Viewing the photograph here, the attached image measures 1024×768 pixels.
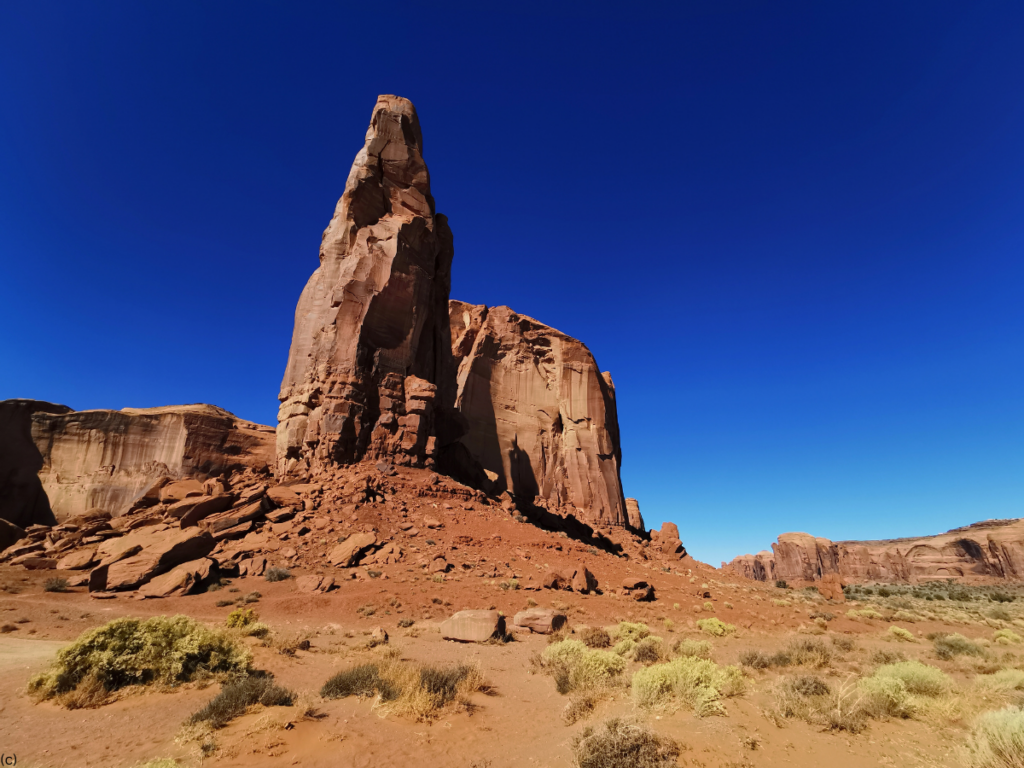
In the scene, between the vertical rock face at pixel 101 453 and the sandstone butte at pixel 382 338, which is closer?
the sandstone butte at pixel 382 338

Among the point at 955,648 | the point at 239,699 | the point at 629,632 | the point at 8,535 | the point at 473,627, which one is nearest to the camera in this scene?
the point at 239,699

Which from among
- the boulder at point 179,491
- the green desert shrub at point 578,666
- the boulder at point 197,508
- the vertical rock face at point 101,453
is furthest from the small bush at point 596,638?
the vertical rock face at point 101,453

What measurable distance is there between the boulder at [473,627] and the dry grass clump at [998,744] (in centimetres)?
991

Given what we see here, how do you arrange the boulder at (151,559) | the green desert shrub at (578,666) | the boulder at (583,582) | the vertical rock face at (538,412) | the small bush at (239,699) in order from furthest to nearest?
the vertical rock face at (538,412), the boulder at (583,582), the boulder at (151,559), the green desert shrub at (578,666), the small bush at (239,699)

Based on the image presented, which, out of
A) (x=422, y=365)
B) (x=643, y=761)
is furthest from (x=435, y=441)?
(x=643, y=761)

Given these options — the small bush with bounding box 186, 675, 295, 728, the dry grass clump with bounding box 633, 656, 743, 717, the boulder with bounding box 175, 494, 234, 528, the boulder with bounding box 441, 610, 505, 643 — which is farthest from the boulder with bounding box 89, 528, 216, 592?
the dry grass clump with bounding box 633, 656, 743, 717

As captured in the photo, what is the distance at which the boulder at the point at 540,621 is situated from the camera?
14.1 m

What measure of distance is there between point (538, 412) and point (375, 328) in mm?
26443

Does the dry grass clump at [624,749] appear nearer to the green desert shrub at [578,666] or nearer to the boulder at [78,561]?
the green desert shrub at [578,666]

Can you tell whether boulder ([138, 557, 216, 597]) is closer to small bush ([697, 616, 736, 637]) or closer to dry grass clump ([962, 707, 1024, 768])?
small bush ([697, 616, 736, 637])

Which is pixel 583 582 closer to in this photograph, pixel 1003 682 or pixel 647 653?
pixel 647 653

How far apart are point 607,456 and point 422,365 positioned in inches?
1047

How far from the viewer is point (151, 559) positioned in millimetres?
16375

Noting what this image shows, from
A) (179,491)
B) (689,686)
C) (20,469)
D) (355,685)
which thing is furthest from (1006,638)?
(20,469)
